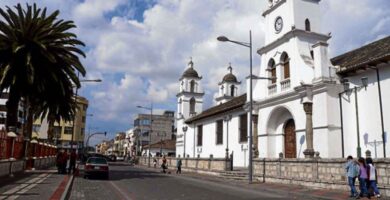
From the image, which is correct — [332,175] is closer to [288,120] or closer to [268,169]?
[268,169]

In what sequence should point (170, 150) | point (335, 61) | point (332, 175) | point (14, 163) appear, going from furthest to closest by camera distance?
point (170, 150)
point (335, 61)
point (14, 163)
point (332, 175)

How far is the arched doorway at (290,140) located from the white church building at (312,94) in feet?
Result: 0.23

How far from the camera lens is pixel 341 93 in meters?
24.0

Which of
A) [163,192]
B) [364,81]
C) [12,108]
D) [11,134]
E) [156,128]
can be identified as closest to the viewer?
[163,192]

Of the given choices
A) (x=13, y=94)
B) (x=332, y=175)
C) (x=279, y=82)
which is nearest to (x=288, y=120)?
(x=279, y=82)

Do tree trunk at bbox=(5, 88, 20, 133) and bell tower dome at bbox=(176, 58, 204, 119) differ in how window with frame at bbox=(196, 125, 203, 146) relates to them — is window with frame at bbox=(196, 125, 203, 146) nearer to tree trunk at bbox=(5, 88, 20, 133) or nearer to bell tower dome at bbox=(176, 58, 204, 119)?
bell tower dome at bbox=(176, 58, 204, 119)

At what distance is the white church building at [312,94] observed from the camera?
2191 cm

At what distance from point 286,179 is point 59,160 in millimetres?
16143

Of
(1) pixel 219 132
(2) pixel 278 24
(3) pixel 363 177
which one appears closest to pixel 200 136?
(1) pixel 219 132

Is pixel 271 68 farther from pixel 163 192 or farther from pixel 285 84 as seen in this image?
pixel 163 192

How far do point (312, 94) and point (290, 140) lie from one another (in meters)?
4.46

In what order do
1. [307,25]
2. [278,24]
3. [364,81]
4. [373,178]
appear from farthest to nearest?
[278,24] < [307,25] < [364,81] < [373,178]

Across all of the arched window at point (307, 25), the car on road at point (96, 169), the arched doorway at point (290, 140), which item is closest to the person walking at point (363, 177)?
the arched doorway at point (290, 140)

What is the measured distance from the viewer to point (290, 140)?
28.1 m
